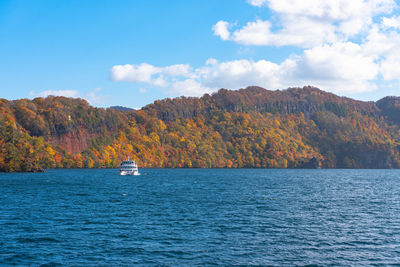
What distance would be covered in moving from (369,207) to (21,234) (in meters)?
57.3

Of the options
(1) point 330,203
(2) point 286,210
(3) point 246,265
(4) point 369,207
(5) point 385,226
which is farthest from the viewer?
(1) point 330,203

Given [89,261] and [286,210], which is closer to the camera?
[89,261]

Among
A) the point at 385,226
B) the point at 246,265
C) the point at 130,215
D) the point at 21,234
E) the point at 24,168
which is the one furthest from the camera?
the point at 24,168

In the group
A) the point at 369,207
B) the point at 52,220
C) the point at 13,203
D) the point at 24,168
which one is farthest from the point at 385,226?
the point at 24,168

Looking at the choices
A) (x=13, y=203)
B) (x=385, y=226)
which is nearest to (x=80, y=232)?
(x=13, y=203)

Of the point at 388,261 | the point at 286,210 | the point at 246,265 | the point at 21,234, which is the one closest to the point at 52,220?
the point at 21,234

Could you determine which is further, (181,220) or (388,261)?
(181,220)

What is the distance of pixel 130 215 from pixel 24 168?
147 m

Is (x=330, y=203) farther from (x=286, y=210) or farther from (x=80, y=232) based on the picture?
(x=80, y=232)

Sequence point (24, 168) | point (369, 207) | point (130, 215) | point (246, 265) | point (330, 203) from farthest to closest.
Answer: point (24, 168) < point (330, 203) < point (369, 207) < point (130, 215) < point (246, 265)

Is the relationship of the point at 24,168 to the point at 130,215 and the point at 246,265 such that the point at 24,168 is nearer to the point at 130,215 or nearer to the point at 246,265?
the point at 130,215

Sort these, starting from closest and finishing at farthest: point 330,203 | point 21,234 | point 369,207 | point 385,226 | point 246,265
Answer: point 246,265 → point 21,234 → point 385,226 → point 369,207 → point 330,203

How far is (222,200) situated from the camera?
81.2m

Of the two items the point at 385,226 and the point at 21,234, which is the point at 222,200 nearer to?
the point at 385,226
